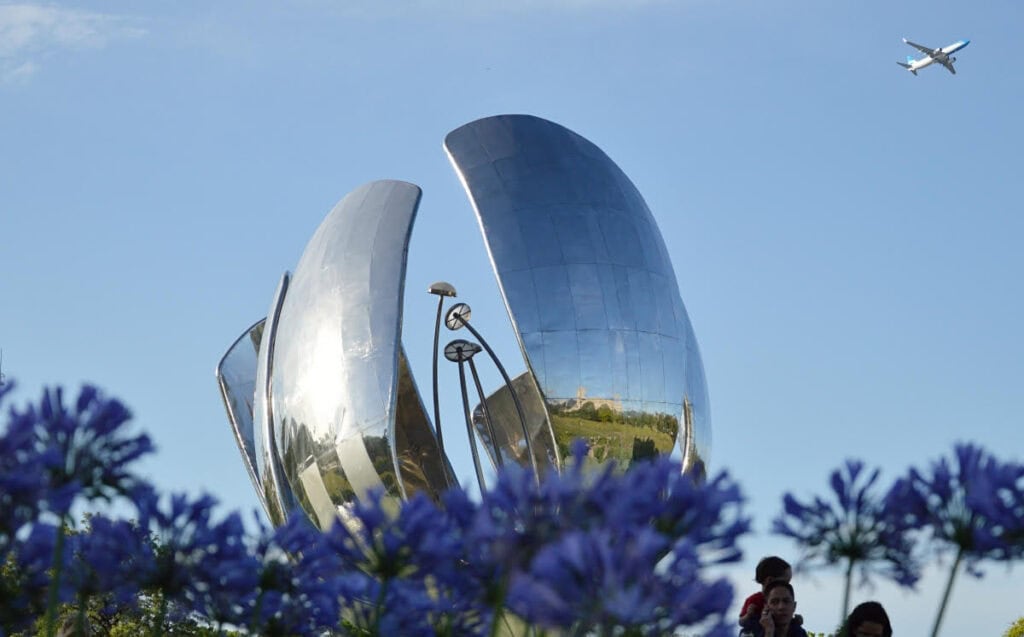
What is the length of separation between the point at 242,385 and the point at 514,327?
639 cm

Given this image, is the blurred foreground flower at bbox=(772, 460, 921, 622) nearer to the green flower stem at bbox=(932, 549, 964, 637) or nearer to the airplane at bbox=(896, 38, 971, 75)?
the green flower stem at bbox=(932, 549, 964, 637)

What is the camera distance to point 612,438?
17172 millimetres

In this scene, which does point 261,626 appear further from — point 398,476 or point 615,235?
point 615,235

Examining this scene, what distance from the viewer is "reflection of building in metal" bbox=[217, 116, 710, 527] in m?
16.3

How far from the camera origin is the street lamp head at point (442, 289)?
1839 cm

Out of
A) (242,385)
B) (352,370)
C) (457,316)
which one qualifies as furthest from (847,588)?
(242,385)

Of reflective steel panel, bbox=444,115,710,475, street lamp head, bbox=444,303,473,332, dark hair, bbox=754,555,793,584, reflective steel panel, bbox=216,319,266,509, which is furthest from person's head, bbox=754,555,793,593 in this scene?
reflective steel panel, bbox=216,319,266,509

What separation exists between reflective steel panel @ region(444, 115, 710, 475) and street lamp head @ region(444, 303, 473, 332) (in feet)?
4.20

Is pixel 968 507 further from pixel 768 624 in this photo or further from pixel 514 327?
pixel 514 327

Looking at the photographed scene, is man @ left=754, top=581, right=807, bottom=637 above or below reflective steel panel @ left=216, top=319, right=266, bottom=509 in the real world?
below

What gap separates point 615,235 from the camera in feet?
59.9

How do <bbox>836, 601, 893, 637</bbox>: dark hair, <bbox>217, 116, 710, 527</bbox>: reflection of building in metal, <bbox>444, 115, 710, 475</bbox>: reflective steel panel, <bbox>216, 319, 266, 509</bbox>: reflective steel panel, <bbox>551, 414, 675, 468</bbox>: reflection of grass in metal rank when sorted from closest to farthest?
<bbox>836, 601, 893, 637</bbox>: dark hair, <bbox>217, 116, 710, 527</bbox>: reflection of building in metal, <bbox>551, 414, 675, 468</bbox>: reflection of grass in metal, <bbox>444, 115, 710, 475</bbox>: reflective steel panel, <bbox>216, 319, 266, 509</bbox>: reflective steel panel

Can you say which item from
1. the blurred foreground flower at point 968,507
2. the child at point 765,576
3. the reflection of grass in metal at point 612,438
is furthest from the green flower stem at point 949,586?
the reflection of grass in metal at point 612,438

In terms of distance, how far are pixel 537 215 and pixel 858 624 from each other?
11600 mm
